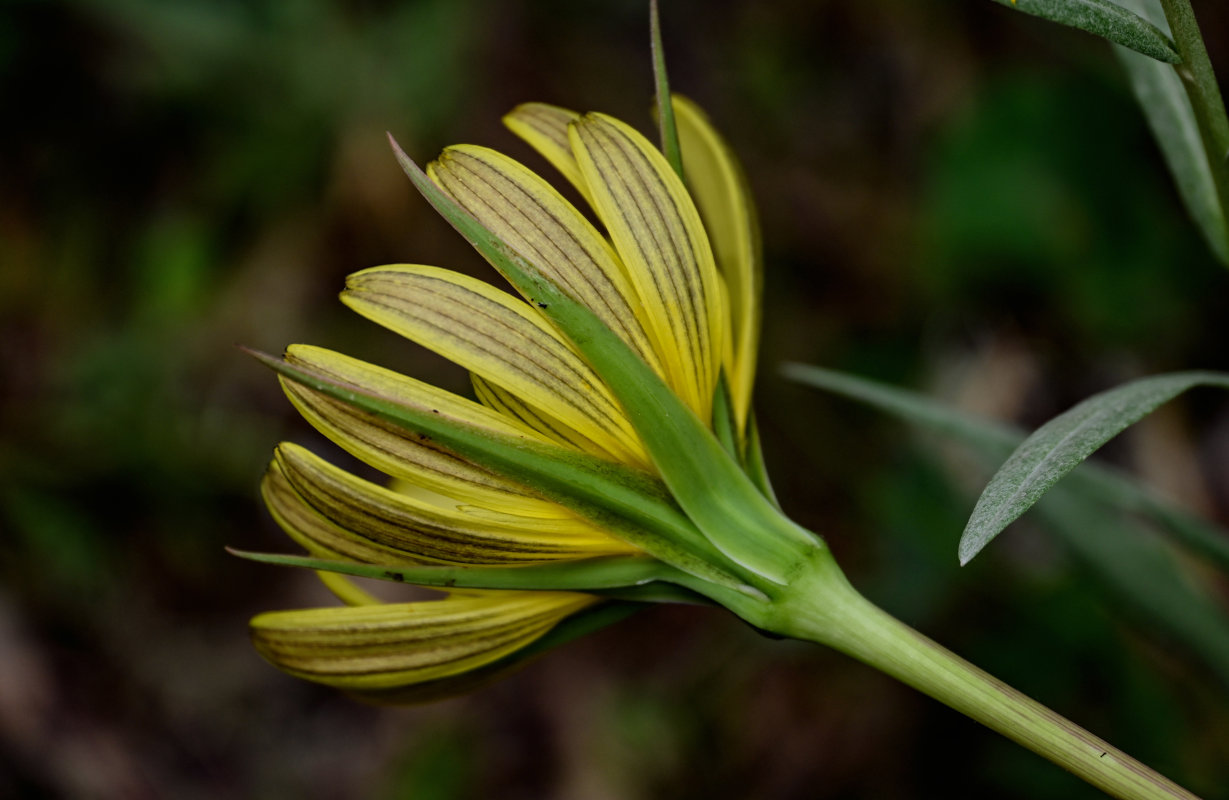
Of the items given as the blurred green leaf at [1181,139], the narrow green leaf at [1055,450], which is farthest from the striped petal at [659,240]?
the blurred green leaf at [1181,139]

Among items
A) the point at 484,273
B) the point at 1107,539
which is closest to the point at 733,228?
the point at 1107,539

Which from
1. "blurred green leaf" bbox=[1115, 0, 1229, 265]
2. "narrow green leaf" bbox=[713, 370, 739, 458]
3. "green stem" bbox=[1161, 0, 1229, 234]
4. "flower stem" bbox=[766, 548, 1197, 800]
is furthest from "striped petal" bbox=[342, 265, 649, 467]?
"blurred green leaf" bbox=[1115, 0, 1229, 265]

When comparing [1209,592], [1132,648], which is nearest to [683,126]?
[1132,648]

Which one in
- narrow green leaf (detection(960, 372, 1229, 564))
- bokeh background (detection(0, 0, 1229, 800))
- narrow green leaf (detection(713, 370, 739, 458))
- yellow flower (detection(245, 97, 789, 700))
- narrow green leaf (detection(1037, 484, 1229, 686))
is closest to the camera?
narrow green leaf (detection(960, 372, 1229, 564))

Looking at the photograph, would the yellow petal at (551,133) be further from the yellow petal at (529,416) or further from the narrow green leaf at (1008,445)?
the narrow green leaf at (1008,445)

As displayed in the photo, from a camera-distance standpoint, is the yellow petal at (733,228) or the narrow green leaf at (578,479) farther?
the yellow petal at (733,228)

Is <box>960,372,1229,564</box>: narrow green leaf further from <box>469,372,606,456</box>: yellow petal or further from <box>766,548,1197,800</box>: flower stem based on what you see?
<box>469,372,606,456</box>: yellow petal
